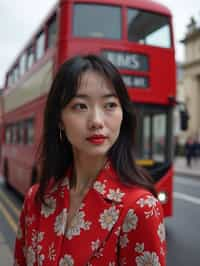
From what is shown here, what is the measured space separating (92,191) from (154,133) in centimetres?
567

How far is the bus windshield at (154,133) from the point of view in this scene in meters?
6.84

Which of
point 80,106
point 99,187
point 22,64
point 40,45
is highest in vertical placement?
point 40,45

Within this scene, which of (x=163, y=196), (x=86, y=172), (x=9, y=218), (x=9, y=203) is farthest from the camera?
(x=9, y=203)

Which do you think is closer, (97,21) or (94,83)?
(94,83)

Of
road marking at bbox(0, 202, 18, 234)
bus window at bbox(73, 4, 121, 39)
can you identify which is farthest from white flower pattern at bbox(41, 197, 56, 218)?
road marking at bbox(0, 202, 18, 234)

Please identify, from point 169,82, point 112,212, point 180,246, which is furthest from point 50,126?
point 169,82

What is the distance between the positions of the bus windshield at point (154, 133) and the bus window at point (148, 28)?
1125 millimetres

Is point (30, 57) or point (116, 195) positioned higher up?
point (30, 57)

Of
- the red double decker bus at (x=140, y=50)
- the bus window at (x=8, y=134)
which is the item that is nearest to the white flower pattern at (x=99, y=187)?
the red double decker bus at (x=140, y=50)

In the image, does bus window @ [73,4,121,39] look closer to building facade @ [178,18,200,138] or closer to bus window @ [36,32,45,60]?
bus window @ [36,32,45,60]

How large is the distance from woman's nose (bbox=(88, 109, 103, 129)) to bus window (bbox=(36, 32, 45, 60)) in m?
7.29

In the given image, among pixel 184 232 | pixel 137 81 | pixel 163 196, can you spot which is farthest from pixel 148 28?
→ pixel 184 232

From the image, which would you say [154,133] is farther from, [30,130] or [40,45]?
[30,130]

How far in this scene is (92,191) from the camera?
53.6 inches
